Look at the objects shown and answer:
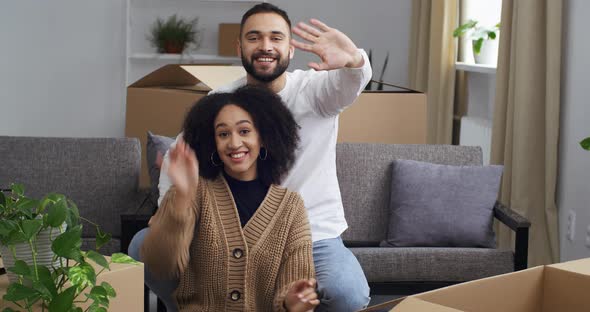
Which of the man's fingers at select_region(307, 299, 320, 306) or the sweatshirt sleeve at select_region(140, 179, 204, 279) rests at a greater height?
the sweatshirt sleeve at select_region(140, 179, 204, 279)

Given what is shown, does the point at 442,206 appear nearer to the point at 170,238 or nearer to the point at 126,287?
the point at 170,238

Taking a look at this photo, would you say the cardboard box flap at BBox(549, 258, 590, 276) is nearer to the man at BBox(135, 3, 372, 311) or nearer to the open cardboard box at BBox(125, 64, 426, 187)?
the man at BBox(135, 3, 372, 311)

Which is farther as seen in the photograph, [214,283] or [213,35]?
[213,35]

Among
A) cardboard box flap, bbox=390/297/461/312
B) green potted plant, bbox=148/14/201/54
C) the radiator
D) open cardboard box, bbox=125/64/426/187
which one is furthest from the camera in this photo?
green potted plant, bbox=148/14/201/54

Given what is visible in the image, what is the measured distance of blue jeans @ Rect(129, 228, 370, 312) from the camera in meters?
2.38

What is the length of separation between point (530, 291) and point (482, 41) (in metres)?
3.86

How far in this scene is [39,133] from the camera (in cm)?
641

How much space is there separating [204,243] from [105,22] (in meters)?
4.45

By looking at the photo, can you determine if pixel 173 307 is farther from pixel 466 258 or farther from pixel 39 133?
pixel 39 133

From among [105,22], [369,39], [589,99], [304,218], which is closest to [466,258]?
[589,99]

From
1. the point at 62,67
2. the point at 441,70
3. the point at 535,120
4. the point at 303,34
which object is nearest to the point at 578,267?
the point at 303,34

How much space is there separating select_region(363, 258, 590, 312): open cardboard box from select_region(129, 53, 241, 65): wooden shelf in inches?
203

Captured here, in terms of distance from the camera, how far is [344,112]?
3609mm

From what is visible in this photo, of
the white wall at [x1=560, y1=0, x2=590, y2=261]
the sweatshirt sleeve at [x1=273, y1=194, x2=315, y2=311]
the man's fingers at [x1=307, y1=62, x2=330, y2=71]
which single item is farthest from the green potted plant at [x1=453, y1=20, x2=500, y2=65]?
the sweatshirt sleeve at [x1=273, y1=194, x2=315, y2=311]
